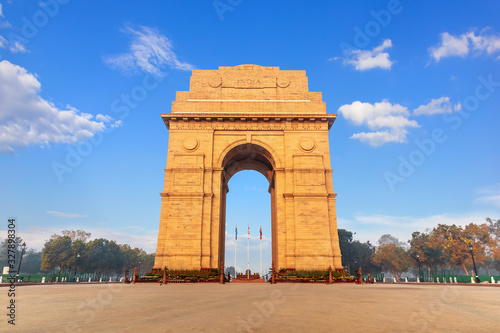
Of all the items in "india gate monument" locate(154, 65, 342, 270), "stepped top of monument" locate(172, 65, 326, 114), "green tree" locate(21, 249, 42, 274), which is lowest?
"green tree" locate(21, 249, 42, 274)

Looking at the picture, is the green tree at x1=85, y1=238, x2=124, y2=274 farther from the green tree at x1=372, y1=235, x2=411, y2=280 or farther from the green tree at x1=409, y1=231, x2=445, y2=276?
the green tree at x1=409, y1=231, x2=445, y2=276

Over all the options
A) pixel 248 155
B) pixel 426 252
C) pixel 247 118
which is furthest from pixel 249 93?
pixel 426 252

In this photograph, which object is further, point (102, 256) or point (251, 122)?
point (102, 256)

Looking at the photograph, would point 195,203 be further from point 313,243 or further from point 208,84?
point 208,84

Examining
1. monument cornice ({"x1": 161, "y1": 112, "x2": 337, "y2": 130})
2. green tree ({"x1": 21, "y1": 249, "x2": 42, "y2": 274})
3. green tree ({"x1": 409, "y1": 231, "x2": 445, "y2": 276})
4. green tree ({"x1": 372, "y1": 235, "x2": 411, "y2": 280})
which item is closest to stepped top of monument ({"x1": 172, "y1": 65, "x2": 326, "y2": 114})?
monument cornice ({"x1": 161, "y1": 112, "x2": 337, "y2": 130})

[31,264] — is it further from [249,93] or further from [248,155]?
[249,93]

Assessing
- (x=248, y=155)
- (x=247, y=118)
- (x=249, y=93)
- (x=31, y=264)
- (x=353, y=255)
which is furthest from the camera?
(x=31, y=264)
